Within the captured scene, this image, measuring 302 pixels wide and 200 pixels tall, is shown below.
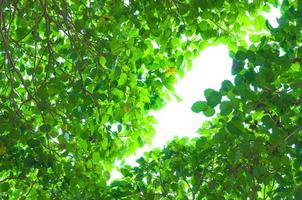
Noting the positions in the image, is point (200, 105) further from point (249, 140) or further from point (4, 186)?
point (4, 186)

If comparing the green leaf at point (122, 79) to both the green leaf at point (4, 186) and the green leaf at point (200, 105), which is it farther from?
the green leaf at point (200, 105)

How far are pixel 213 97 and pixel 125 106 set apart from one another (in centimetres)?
224

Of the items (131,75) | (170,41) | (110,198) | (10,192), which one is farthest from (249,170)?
(10,192)

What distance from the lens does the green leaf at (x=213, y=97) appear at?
2.24 meters

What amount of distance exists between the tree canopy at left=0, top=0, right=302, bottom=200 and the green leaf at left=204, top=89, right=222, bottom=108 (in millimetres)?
397

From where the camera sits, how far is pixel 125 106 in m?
4.43

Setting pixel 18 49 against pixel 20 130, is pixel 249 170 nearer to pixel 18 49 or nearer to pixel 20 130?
pixel 20 130

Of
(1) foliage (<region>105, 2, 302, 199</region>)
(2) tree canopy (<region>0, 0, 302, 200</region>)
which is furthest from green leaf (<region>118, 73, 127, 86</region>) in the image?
(1) foliage (<region>105, 2, 302, 199</region>)

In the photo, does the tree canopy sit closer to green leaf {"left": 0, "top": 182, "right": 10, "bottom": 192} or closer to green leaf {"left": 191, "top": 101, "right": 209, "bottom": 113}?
green leaf {"left": 0, "top": 182, "right": 10, "bottom": 192}

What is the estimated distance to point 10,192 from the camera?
4.62 meters

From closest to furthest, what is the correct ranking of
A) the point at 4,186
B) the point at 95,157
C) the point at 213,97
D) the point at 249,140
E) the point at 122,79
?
the point at 213,97
the point at 249,140
the point at 4,186
the point at 122,79
the point at 95,157

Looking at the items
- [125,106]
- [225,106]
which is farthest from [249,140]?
[125,106]

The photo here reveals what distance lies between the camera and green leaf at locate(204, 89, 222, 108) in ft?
7.36

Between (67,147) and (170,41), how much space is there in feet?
5.24
